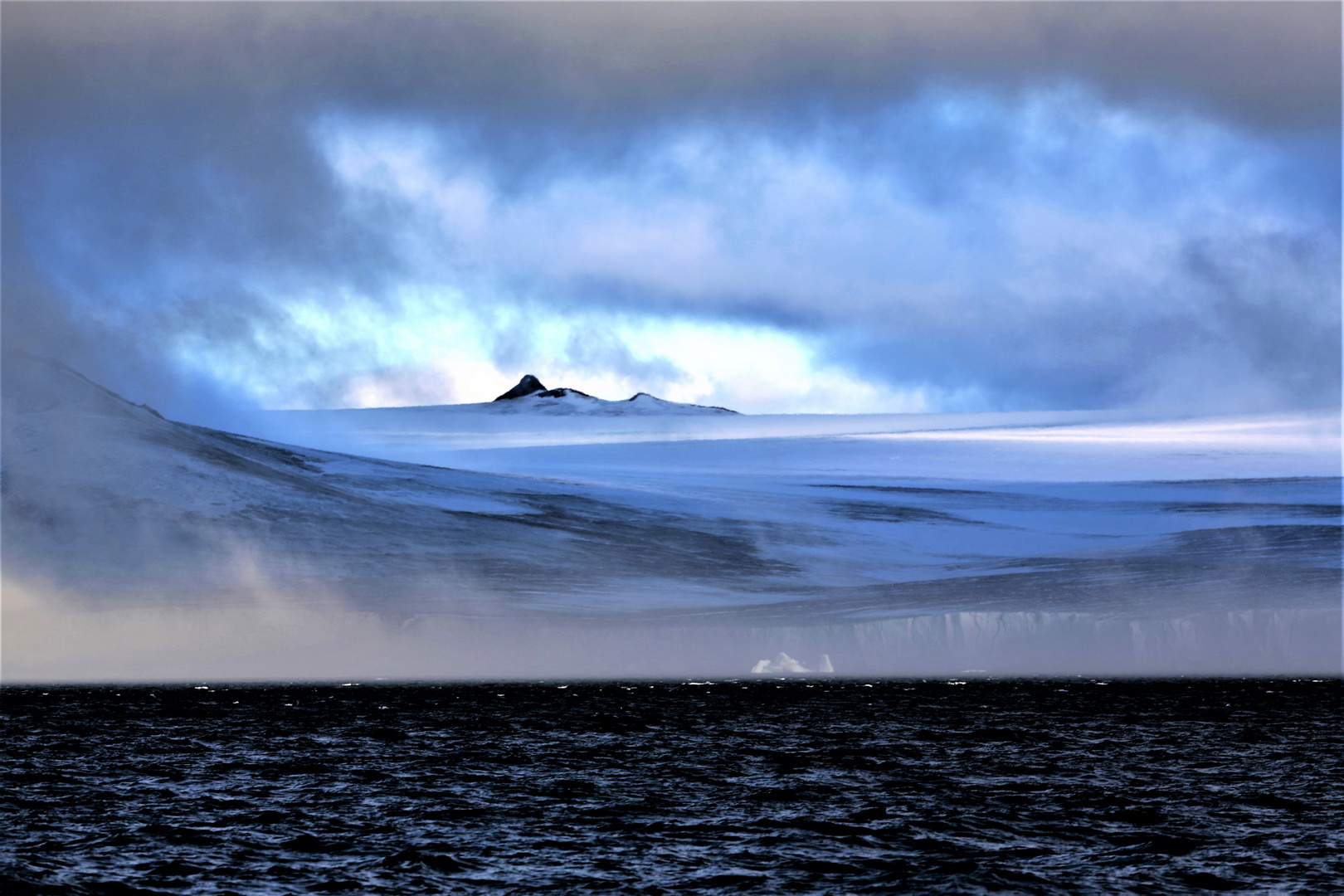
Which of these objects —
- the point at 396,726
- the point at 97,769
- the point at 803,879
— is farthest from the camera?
the point at 396,726

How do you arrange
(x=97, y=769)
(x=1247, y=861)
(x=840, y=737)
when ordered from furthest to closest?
(x=840, y=737), (x=97, y=769), (x=1247, y=861)

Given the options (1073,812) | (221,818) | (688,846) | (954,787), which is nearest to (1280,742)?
(954,787)

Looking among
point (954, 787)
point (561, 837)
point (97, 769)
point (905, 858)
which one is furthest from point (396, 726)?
point (905, 858)

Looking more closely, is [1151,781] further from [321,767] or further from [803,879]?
[321,767]

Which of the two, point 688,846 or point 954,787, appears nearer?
point 688,846

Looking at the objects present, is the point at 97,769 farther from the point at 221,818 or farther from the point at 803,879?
the point at 803,879

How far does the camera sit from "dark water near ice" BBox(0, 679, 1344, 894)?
139ft

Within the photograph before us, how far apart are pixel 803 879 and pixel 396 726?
291ft

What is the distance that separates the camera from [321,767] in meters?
79.5

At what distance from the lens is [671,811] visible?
58.3 m

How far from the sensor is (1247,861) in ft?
148

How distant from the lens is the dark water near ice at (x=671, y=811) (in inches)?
1667

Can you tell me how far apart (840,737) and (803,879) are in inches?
2729

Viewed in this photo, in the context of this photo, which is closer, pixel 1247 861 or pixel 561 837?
pixel 1247 861
